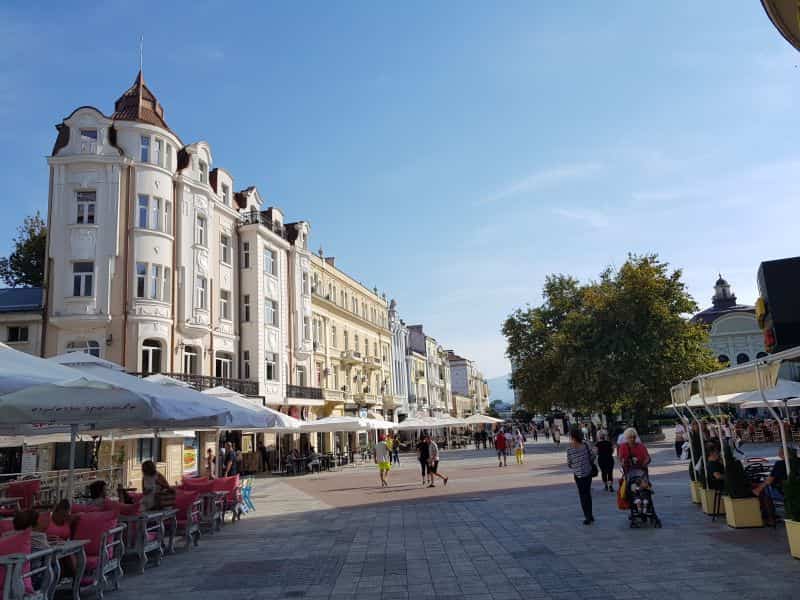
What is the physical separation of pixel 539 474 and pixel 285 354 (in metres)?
19.3

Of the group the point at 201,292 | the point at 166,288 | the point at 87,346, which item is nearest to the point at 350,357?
the point at 201,292

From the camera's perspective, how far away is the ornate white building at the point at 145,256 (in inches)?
1065

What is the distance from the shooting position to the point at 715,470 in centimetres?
1153

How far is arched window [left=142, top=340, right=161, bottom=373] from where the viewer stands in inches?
1090

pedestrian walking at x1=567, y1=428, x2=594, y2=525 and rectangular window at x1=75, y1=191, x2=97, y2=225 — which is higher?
rectangular window at x1=75, y1=191, x2=97, y2=225

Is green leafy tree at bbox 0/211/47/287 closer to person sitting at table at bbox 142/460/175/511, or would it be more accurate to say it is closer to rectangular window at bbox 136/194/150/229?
rectangular window at bbox 136/194/150/229

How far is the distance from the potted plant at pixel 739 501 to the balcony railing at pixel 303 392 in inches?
1160

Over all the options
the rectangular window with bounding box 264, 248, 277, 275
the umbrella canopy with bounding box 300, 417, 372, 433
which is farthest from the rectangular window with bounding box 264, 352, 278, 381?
the umbrella canopy with bounding box 300, 417, 372, 433

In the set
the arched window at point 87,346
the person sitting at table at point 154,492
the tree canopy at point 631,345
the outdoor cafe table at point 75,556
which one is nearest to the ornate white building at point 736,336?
the tree canopy at point 631,345

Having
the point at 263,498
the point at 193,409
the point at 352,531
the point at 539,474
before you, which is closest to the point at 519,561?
the point at 352,531

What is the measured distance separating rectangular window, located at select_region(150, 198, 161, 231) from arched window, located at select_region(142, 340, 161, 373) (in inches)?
204

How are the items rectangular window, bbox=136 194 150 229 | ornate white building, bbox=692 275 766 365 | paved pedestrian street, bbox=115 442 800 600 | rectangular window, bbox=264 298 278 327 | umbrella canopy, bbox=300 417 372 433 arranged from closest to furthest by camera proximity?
paved pedestrian street, bbox=115 442 800 600 → umbrella canopy, bbox=300 417 372 433 → rectangular window, bbox=136 194 150 229 → rectangular window, bbox=264 298 278 327 → ornate white building, bbox=692 275 766 365

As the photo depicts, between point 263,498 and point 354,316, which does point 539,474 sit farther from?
point 354,316

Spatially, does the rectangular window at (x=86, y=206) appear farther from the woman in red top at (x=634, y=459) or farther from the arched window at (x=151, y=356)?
the woman in red top at (x=634, y=459)
